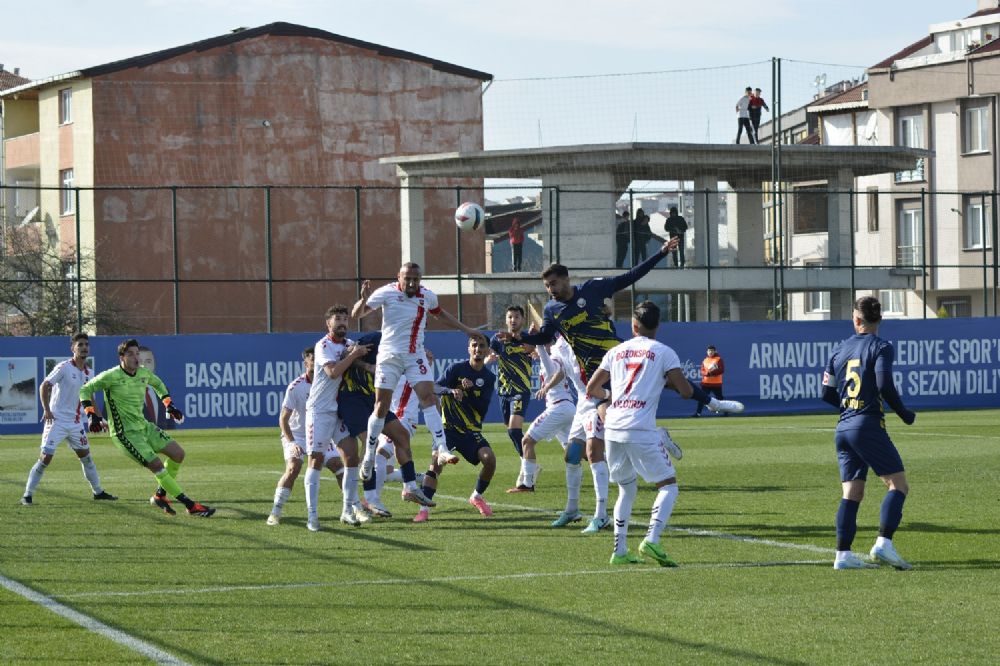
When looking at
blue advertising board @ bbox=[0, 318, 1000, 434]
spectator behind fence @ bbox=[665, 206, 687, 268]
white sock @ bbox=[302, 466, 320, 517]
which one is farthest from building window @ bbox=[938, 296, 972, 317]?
white sock @ bbox=[302, 466, 320, 517]

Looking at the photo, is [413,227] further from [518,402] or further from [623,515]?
[623,515]

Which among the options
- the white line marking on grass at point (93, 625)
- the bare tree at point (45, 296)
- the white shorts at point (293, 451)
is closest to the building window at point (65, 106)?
the bare tree at point (45, 296)

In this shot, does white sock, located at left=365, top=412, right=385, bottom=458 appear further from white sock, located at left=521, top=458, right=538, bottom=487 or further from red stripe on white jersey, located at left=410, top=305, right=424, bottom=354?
white sock, located at left=521, top=458, right=538, bottom=487

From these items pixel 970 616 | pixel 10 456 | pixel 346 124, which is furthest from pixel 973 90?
pixel 970 616

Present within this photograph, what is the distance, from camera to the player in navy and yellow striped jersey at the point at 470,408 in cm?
1545

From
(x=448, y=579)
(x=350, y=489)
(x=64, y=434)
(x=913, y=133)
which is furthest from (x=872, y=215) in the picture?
(x=448, y=579)

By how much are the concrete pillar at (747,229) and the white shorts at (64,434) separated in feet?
105

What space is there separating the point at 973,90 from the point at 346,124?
26.6 metres

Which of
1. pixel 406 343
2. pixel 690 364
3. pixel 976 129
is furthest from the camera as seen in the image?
pixel 976 129

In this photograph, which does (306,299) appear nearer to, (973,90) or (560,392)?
(973,90)

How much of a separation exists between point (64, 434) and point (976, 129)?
50.9m

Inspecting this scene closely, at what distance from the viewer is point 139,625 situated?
9.04 metres

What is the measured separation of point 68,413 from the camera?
1823 cm

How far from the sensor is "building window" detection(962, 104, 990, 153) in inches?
2387
